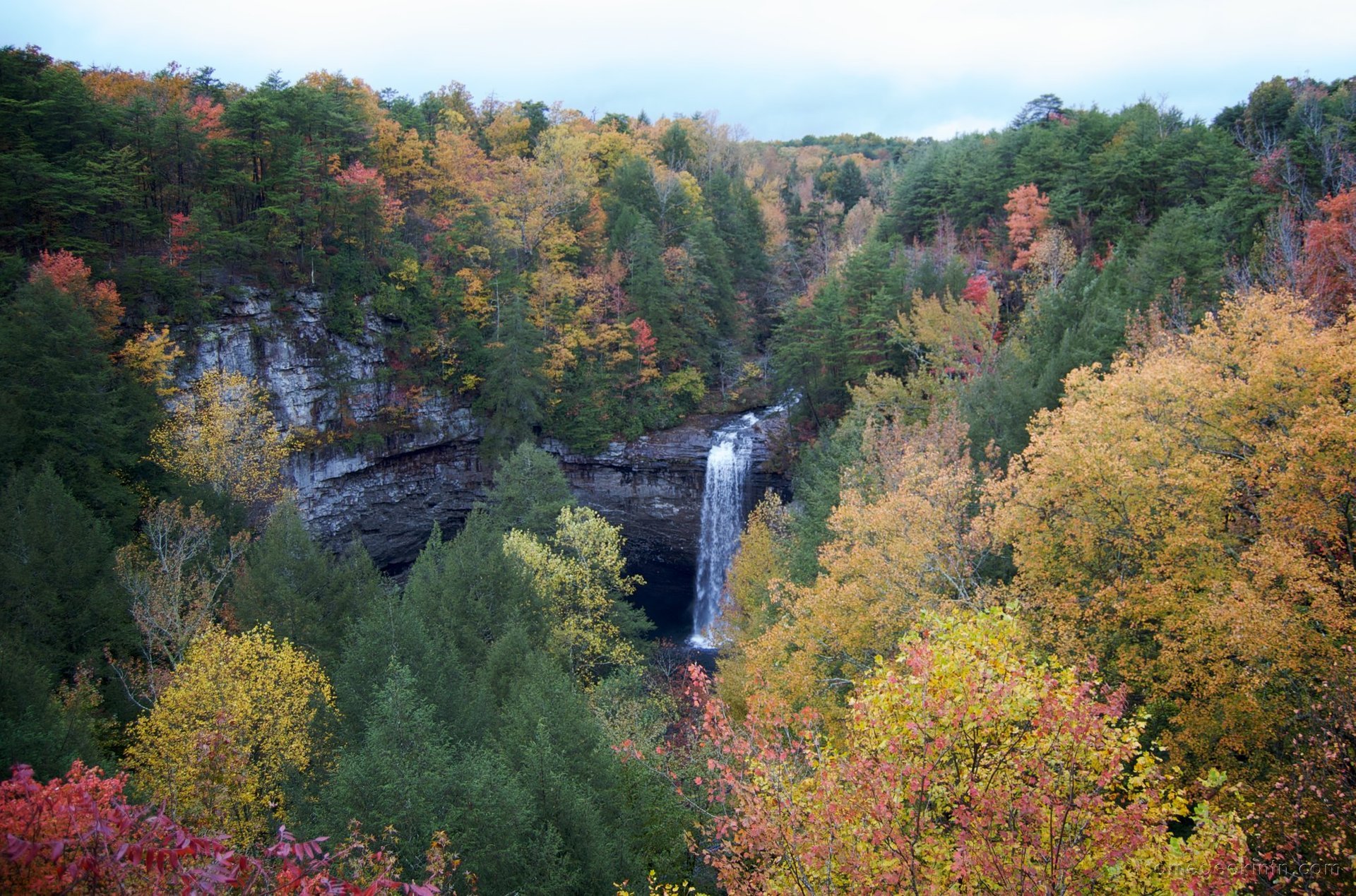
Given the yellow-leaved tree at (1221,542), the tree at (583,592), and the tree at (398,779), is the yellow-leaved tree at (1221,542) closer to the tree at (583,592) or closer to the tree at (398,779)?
the tree at (398,779)

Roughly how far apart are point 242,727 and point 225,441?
17615 mm

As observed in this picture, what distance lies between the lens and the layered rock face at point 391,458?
1439 inches

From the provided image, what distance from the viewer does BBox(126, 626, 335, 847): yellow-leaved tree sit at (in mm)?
15742

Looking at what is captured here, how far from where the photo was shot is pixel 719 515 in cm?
4291

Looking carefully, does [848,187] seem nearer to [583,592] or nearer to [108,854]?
[583,592]

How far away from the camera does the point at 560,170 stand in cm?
4850

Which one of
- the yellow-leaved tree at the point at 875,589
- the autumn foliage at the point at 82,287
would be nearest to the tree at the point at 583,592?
the yellow-leaved tree at the point at 875,589

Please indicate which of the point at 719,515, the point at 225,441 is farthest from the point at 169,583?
the point at 719,515

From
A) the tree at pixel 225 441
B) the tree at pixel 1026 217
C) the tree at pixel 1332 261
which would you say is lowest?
the tree at pixel 225 441

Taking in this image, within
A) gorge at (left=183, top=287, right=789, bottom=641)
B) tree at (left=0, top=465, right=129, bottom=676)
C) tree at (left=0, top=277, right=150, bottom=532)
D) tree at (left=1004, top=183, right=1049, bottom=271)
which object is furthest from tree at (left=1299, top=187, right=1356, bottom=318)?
tree at (left=0, top=277, right=150, bottom=532)

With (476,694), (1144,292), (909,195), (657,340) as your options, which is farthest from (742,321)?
(476,694)

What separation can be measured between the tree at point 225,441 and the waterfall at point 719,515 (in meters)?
22.8

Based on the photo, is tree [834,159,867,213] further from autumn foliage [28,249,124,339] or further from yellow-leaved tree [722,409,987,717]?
autumn foliage [28,249,124,339]

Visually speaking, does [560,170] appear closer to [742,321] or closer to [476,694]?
[742,321]
